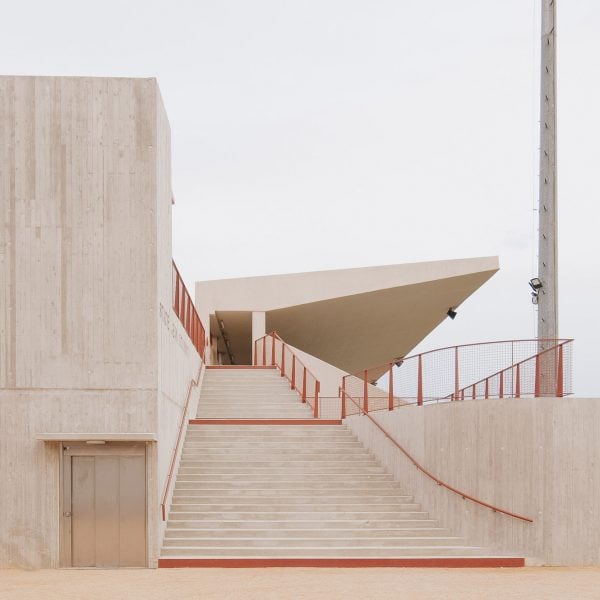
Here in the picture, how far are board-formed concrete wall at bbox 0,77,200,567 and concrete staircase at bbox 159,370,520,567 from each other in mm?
1442

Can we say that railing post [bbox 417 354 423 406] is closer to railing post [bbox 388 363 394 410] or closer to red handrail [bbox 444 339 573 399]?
railing post [bbox 388 363 394 410]

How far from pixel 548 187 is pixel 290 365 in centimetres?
988

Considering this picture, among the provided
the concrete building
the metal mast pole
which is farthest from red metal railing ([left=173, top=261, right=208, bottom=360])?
the metal mast pole

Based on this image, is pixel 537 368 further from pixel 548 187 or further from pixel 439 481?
pixel 548 187

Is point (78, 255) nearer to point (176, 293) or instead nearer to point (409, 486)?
point (176, 293)

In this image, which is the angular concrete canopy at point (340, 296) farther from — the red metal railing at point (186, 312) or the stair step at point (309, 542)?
the stair step at point (309, 542)

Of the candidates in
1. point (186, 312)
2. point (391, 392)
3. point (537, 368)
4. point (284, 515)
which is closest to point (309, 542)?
point (284, 515)

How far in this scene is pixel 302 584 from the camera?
11.6 metres

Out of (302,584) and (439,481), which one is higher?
(439,481)

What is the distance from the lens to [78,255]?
1344 centimetres

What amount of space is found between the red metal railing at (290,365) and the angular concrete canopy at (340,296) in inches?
63.1

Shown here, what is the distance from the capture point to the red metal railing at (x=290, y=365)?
878 inches

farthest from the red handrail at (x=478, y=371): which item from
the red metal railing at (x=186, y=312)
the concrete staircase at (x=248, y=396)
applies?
the concrete staircase at (x=248, y=396)

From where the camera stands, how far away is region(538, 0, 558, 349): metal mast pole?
18.0m
